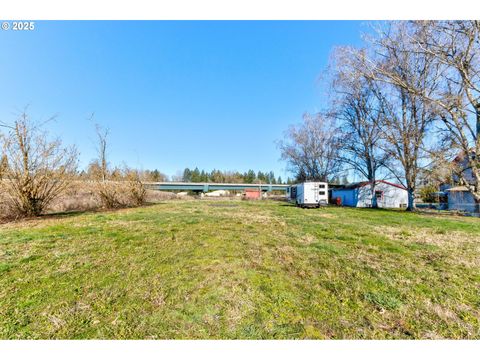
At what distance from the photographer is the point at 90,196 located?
14789 mm

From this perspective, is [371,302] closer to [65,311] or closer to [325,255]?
[325,255]

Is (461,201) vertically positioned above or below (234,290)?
above

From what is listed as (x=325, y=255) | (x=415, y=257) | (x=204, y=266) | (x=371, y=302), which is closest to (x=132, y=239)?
(x=204, y=266)

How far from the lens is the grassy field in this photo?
213 cm

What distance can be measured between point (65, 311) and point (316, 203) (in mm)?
19649

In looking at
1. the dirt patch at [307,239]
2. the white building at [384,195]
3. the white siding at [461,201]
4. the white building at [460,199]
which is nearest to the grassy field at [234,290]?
the dirt patch at [307,239]

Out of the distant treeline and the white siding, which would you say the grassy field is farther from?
the distant treeline

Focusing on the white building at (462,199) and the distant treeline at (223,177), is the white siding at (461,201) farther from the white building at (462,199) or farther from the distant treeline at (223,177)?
the distant treeline at (223,177)

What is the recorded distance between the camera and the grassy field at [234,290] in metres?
2.13

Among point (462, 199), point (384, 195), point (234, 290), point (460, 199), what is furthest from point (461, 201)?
point (234, 290)

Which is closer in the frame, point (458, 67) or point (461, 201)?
point (458, 67)

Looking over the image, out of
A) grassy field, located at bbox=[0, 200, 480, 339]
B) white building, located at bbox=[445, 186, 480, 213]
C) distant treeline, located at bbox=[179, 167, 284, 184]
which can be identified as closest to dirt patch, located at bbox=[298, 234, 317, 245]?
grassy field, located at bbox=[0, 200, 480, 339]

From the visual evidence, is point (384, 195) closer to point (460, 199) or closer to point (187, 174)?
point (460, 199)

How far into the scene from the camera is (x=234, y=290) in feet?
9.36
